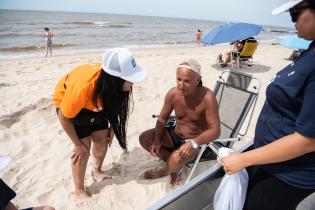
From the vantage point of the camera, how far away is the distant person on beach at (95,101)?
2.23 m

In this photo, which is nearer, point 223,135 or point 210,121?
point 210,121

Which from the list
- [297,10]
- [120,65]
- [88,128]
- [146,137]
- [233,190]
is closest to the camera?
[297,10]

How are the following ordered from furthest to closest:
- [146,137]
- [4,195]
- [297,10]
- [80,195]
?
[146,137], [80,195], [4,195], [297,10]

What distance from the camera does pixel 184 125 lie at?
3.08m

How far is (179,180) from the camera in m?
3.08

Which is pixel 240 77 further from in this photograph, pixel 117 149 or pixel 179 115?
pixel 117 149

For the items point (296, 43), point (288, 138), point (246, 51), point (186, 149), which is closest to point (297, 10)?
point (288, 138)

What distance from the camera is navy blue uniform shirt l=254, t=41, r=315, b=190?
1181 millimetres

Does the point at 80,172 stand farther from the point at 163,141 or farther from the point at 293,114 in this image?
the point at 293,114

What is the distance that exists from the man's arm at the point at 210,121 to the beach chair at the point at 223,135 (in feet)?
0.30

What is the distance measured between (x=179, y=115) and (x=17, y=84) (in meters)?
4.90

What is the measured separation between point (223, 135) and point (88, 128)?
1.69 m

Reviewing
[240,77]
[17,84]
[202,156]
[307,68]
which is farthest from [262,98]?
[17,84]

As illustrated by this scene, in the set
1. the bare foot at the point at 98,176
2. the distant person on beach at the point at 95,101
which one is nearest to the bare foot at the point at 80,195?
the distant person on beach at the point at 95,101
